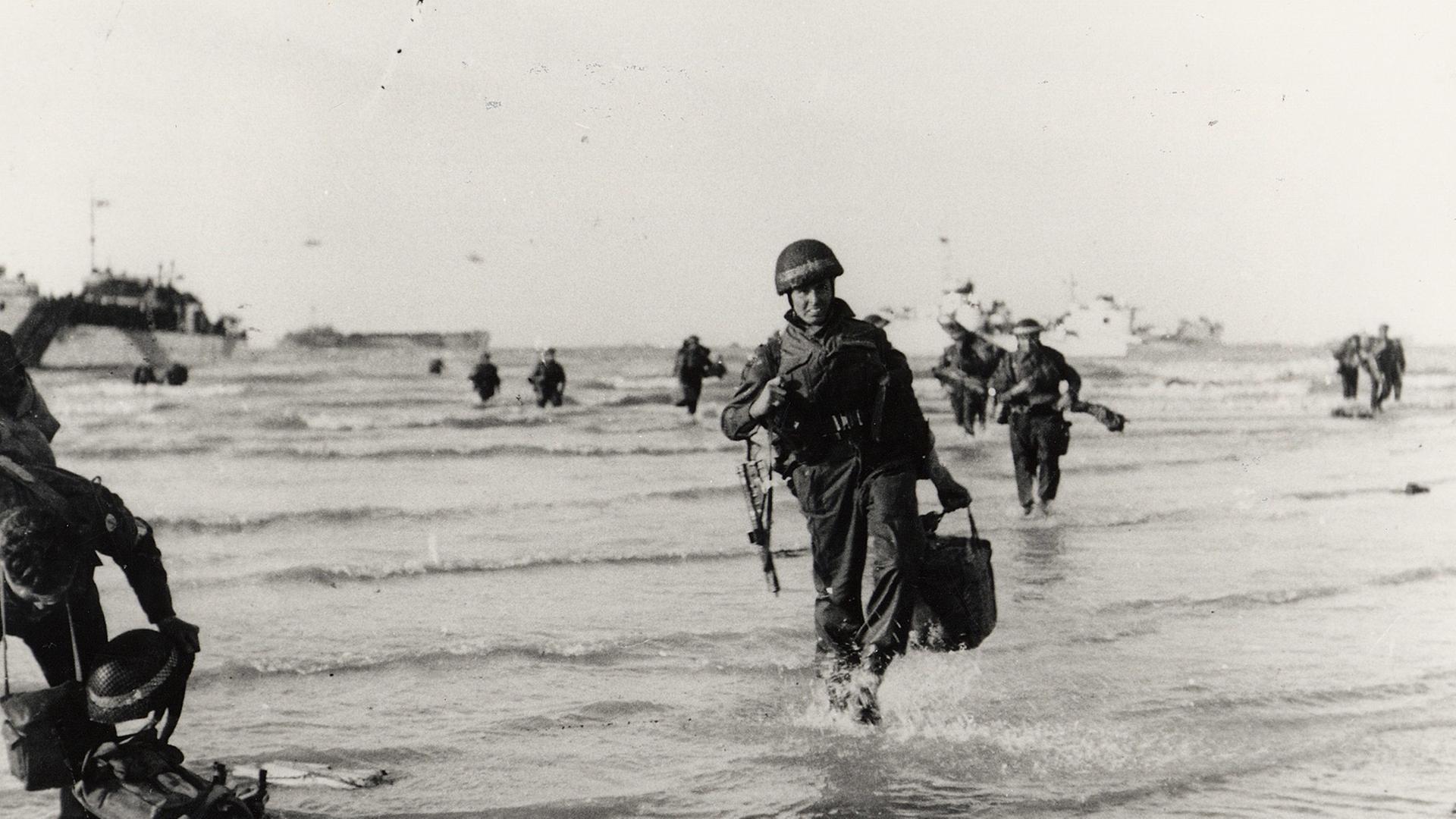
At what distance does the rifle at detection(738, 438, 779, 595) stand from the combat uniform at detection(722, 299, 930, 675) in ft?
0.92

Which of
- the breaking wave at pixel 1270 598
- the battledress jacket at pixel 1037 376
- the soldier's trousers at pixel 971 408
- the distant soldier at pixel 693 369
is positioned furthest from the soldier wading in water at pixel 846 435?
the distant soldier at pixel 693 369

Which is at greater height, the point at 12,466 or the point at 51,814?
the point at 12,466

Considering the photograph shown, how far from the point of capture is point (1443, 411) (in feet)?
101

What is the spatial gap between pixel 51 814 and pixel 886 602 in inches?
117

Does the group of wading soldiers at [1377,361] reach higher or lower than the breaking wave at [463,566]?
higher

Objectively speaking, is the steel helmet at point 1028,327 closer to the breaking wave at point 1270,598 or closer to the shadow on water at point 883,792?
the breaking wave at point 1270,598

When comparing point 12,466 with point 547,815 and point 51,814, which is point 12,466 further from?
point 547,815

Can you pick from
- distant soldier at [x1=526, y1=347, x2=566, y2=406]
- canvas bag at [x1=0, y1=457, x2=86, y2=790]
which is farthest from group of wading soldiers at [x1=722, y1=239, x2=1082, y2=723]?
distant soldier at [x1=526, y1=347, x2=566, y2=406]

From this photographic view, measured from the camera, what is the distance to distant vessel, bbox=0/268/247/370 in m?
47.3

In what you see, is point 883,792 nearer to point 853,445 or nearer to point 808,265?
point 853,445

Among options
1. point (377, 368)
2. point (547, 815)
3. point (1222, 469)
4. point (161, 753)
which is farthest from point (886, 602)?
point (377, 368)

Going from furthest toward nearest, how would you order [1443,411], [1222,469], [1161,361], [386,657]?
[1161,361]
[1443,411]
[1222,469]
[386,657]

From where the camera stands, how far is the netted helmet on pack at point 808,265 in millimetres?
5188

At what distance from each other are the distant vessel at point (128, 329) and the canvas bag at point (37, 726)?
43090 millimetres
